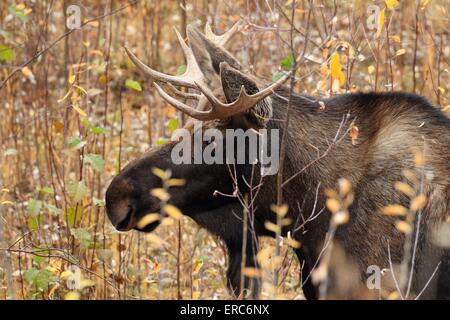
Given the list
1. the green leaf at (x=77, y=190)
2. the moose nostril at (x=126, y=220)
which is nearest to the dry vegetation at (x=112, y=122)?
the green leaf at (x=77, y=190)

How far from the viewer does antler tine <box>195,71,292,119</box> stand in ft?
18.0

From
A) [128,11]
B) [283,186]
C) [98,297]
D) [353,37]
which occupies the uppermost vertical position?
[128,11]

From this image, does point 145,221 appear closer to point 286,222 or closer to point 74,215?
point 286,222

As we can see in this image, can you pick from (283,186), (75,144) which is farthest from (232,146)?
(75,144)

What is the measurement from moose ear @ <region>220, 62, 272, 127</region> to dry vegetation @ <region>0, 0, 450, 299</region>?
32 centimetres

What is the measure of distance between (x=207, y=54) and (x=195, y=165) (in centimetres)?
66

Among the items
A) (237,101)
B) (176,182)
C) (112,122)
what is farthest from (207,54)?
(112,122)

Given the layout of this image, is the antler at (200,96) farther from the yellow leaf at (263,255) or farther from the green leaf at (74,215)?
the green leaf at (74,215)

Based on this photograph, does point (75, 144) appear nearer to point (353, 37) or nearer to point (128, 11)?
point (353, 37)

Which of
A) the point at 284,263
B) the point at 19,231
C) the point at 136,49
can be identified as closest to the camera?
the point at 284,263

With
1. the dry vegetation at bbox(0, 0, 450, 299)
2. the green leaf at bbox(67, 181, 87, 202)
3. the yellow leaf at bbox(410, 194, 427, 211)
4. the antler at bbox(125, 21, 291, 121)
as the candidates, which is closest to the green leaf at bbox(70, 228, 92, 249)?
the dry vegetation at bbox(0, 0, 450, 299)

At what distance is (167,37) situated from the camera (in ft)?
42.3

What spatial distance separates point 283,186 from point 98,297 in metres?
1.87

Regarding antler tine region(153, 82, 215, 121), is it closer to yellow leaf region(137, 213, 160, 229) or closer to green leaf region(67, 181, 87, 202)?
yellow leaf region(137, 213, 160, 229)
